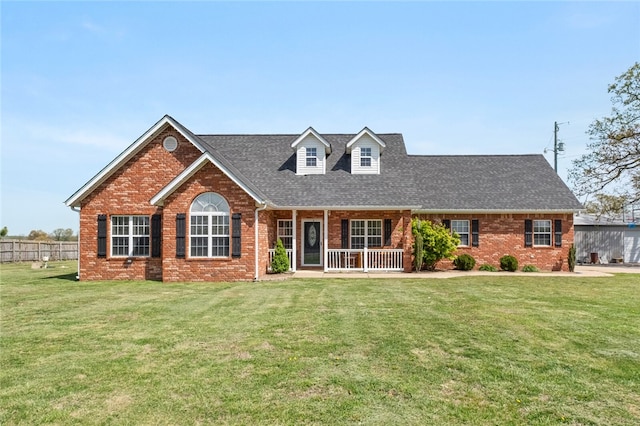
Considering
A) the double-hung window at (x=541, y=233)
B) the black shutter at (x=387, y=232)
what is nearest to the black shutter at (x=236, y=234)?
the black shutter at (x=387, y=232)

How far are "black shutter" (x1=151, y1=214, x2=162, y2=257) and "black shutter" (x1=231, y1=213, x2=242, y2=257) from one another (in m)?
3.32

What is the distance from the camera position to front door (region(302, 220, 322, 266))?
21578mm

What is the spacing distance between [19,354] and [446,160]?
23909mm

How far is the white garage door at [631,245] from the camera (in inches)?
1127

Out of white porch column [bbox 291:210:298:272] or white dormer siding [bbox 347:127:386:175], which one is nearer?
white porch column [bbox 291:210:298:272]

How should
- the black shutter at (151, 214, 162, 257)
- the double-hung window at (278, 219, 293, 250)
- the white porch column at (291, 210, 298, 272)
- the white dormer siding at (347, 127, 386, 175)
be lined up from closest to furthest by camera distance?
the black shutter at (151, 214, 162, 257)
the white porch column at (291, 210, 298, 272)
the double-hung window at (278, 219, 293, 250)
the white dormer siding at (347, 127, 386, 175)

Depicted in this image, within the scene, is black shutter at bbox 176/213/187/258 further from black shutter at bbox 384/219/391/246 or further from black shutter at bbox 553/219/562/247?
black shutter at bbox 553/219/562/247

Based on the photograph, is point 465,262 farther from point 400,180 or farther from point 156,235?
point 156,235

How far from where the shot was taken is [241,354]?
7.05 metres

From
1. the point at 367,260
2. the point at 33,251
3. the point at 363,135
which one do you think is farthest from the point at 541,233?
the point at 33,251

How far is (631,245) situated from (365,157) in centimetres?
1933

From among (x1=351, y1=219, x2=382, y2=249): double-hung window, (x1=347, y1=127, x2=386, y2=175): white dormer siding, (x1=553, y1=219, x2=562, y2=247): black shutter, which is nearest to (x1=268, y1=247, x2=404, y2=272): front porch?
(x1=351, y1=219, x2=382, y2=249): double-hung window

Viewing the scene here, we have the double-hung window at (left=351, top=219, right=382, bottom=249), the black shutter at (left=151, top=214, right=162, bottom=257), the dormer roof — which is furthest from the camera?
the dormer roof

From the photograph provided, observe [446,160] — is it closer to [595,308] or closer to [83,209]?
[595,308]
